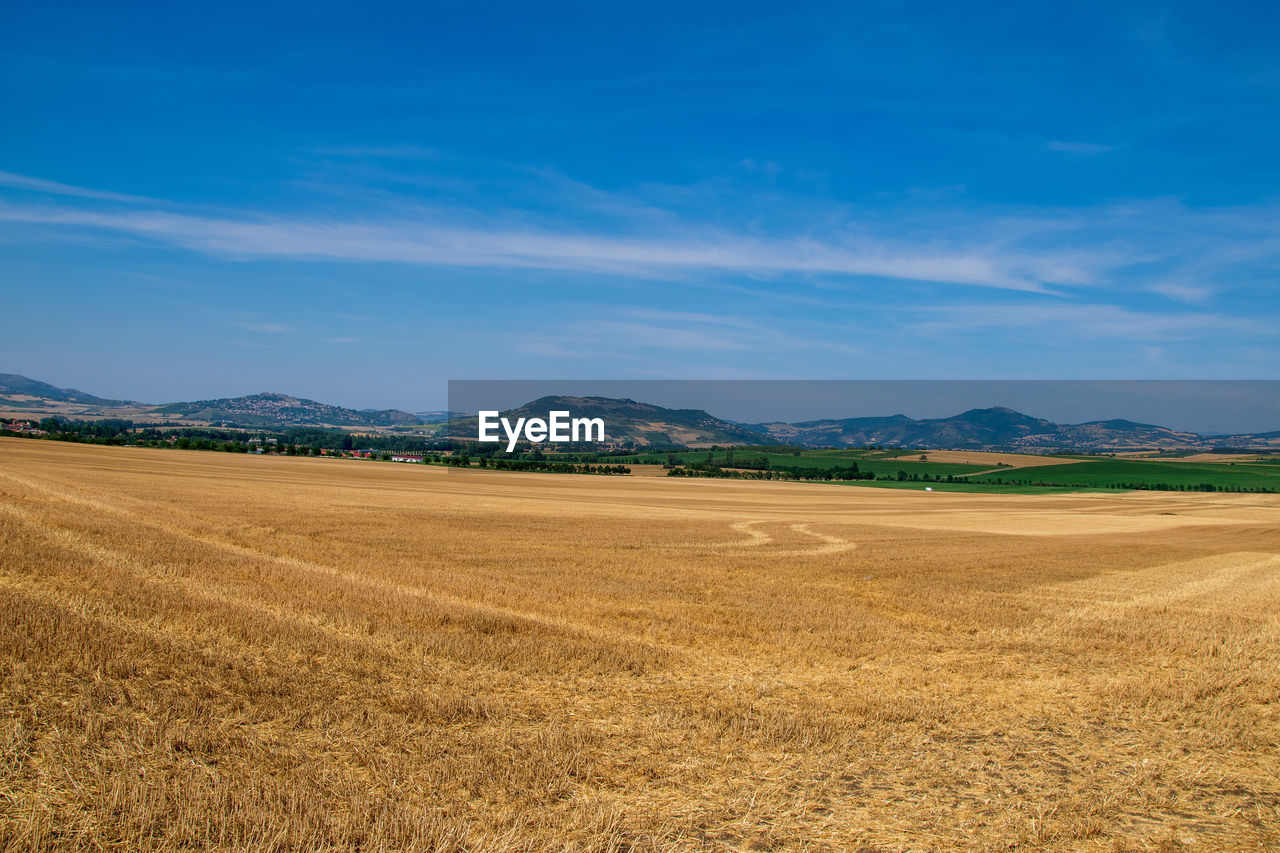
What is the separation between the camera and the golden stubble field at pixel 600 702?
258 inches

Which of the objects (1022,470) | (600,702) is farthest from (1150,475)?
(600,702)

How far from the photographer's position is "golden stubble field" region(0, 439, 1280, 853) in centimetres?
655

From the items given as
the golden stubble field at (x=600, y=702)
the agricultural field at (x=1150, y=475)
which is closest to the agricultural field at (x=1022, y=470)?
the agricultural field at (x=1150, y=475)

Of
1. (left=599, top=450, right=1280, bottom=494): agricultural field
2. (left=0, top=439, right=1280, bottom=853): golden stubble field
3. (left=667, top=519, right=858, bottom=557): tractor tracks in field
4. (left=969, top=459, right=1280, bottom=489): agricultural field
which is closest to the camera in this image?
(left=0, top=439, right=1280, bottom=853): golden stubble field

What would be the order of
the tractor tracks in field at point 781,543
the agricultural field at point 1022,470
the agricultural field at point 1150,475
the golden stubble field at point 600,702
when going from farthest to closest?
the agricultural field at point 1150,475 → the agricultural field at point 1022,470 → the tractor tracks in field at point 781,543 → the golden stubble field at point 600,702

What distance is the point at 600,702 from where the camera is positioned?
9930 millimetres

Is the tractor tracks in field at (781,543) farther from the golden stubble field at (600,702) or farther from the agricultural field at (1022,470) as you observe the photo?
the agricultural field at (1022,470)

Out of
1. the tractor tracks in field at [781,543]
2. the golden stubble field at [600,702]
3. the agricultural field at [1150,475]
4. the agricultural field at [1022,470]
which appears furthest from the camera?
the agricultural field at [1150,475]

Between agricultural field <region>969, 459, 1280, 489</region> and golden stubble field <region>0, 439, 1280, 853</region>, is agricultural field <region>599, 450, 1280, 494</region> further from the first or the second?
golden stubble field <region>0, 439, 1280, 853</region>

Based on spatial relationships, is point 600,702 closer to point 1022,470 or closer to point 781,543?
point 781,543

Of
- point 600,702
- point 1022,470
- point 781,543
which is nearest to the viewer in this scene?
point 600,702

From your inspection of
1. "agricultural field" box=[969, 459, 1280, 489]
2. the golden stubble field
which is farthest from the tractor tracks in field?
"agricultural field" box=[969, 459, 1280, 489]

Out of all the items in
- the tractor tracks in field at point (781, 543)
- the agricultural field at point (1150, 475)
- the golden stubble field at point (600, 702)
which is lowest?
the agricultural field at point (1150, 475)

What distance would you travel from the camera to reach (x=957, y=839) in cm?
661
